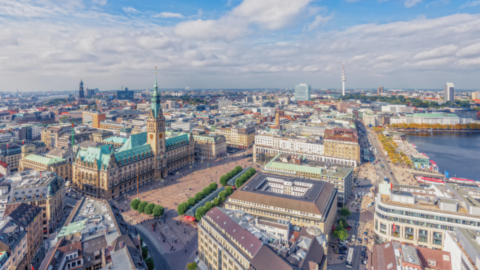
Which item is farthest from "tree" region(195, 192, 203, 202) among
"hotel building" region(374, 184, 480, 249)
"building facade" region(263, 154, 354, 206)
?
"hotel building" region(374, 184, 480, 249)

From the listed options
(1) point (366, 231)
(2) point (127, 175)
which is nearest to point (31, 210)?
(2) point (127, 175)

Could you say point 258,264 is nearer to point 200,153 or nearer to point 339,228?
point 339,228

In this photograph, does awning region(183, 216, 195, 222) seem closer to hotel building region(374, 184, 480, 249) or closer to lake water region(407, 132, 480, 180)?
hotel building region(374, 184, 480, 249)

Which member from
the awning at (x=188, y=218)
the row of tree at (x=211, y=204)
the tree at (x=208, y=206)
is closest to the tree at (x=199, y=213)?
the row of tree at (x=211, y=204)

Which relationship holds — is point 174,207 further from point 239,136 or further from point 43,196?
point 239,136

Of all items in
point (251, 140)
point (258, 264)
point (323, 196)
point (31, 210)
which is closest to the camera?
point (258, 264)

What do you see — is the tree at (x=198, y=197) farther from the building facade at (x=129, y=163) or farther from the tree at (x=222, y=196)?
the building facade at (x=129, y=163)
